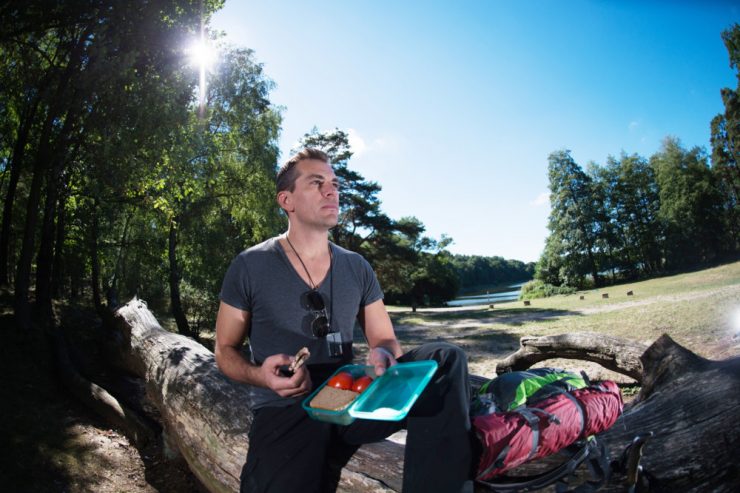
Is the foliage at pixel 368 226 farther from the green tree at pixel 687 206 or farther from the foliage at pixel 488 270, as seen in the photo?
the foliage at pixel 488 270

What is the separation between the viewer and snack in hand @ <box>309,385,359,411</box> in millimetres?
1554

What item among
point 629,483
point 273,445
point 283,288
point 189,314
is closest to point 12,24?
point 189,314

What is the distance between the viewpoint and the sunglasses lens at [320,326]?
7.14 feet

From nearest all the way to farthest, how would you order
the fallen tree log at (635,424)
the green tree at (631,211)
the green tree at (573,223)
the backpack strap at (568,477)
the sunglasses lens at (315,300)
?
the backpack strap at (568,477) < the fallen tree log at (635,424) < the sunglasses lens at (315,300) < the green tree at (631,211) < the green tree at (573,223)

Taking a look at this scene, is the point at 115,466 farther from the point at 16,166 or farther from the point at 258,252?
the point at 16,166

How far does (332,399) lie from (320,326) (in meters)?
0.62

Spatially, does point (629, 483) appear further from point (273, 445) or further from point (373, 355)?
point (273, 445)

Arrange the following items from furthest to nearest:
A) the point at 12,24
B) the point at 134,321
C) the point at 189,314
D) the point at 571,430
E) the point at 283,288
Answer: the point at 189,314 → the point at 12,24 → the point at 134,321 → the point at 283,288 → the point at 571,430

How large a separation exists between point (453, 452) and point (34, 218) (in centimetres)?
1126

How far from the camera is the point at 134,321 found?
23.4 ft

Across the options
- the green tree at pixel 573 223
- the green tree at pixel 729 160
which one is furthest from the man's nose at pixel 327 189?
the green tree at pixel 573 223

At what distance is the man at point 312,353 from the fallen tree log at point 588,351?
4.37m

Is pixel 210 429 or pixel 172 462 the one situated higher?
pixel 210 429

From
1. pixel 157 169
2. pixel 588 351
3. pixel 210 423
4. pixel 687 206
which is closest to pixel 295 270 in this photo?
pixel 210 423
